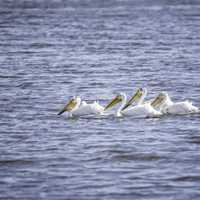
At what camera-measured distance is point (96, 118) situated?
21812 mm

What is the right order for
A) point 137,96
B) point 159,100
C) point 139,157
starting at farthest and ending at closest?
1. point 137,96
2. point 159,100
3. point 139,157

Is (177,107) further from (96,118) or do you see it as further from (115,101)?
(96,118)

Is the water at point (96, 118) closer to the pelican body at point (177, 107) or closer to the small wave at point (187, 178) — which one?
the small wave at point (187, 178)

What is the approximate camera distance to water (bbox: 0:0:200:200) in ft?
51.5

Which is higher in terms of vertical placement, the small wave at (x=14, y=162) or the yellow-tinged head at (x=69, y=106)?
the small wave at (x=14, y=162)

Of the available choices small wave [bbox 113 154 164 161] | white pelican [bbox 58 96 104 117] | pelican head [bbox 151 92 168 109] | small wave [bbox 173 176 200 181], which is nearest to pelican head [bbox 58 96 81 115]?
white pelican [bbox 58 96 104 117]

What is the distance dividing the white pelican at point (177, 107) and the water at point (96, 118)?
0.22 m

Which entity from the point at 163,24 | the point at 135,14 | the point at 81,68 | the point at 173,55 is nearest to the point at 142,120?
the point at 81,68

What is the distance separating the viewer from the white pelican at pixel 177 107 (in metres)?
21.6

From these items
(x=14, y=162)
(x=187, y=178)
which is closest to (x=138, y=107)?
(x=14, y=162)

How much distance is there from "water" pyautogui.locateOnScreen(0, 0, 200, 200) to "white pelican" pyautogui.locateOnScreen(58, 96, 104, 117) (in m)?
0.38

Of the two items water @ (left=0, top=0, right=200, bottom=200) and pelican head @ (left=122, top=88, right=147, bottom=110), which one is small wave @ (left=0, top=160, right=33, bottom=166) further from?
pelican head @ (left=122, top=88, right=147, bottom=110)

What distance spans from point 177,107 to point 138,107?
0.86 m

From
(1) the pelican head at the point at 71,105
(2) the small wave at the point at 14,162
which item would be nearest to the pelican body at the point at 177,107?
(1) the pelican head at the point at 71,105
